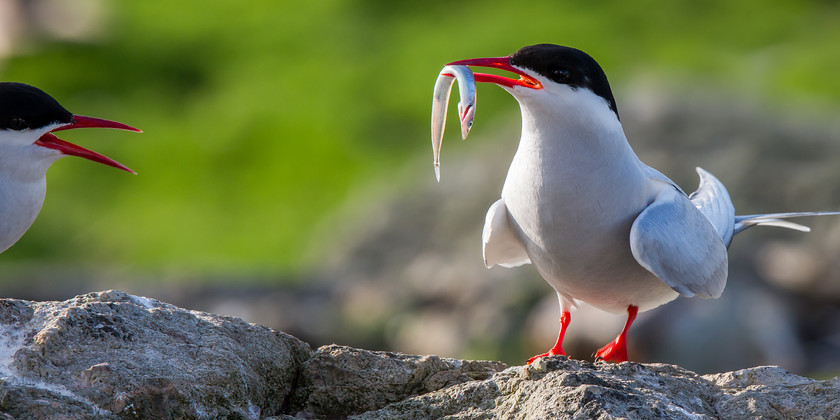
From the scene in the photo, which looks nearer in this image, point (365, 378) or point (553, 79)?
point (365, 378)

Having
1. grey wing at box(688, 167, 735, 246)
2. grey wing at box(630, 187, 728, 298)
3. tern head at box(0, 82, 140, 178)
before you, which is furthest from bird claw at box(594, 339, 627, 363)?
tern head at box(0, 82, 140, 178)

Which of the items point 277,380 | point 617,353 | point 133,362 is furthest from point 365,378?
point 617,353

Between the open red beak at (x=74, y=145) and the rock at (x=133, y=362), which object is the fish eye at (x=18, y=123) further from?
the rock at (x=133, y=362)

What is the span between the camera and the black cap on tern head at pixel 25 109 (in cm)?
480

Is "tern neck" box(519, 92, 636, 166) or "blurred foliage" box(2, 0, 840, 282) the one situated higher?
"blurred foliage" box(2, 0, 840, 282)

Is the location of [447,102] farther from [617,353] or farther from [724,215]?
[724,215]

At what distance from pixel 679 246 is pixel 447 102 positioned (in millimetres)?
1263

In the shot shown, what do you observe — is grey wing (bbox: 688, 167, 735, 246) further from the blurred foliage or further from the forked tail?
the blurred foliage

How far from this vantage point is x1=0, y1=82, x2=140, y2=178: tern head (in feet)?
15.8

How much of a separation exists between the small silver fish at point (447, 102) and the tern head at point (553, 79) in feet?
0.21

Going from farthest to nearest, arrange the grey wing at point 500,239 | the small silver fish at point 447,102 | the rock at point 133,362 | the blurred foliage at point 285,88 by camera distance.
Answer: the blurred foliage at point 285,88
the grey wing at point 500,239
the small silver fish at point 447,102
the rock at point 133,362

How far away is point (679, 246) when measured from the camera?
4.87m

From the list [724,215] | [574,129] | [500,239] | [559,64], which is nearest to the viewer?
[559,64]

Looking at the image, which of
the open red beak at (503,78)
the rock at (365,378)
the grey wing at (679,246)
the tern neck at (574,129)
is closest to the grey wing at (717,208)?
the grey wing at (679,246)
